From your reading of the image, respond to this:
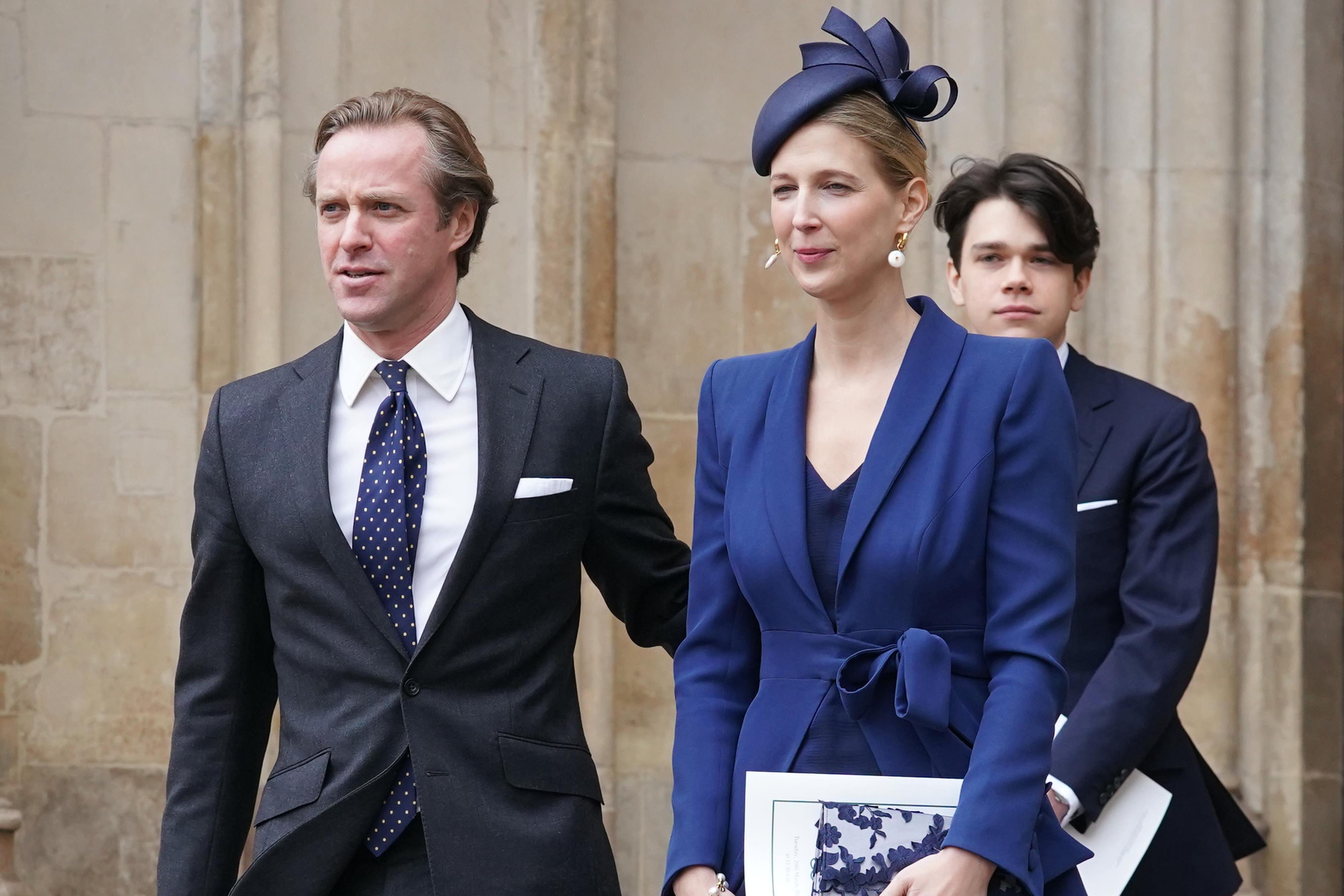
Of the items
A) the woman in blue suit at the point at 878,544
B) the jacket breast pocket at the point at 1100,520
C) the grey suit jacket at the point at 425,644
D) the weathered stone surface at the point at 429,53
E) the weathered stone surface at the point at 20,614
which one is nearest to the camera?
the woman in blue suit at the point at 878,544

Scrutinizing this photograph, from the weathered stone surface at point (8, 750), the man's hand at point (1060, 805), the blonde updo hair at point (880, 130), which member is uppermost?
the blonde updo hair at point (880, 130)

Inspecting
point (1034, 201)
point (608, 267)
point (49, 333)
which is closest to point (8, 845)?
point (49, 333)

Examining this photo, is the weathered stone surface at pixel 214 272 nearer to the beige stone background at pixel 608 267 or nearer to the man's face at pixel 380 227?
the beige stone background at pixel 608 267

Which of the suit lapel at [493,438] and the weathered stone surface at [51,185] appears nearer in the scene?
the suit lapel at [493,438]

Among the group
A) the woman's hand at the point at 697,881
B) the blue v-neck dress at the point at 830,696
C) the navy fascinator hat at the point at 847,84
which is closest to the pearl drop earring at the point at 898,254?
the navy fascinator hat at the point at 847,84

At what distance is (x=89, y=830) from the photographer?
4.43 meters

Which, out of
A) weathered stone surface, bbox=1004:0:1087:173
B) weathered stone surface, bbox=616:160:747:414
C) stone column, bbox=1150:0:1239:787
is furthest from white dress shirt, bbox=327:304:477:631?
stone column, bbox=1150:0:1239:787

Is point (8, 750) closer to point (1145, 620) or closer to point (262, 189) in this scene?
point (262, 189)

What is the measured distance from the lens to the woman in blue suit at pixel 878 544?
7.03ft

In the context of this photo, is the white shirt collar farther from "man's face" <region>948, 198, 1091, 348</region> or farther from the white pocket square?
"man's face" <region>948, 198, 1091, 348</region>

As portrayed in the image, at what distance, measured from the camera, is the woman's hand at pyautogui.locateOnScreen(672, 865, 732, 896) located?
221 cm

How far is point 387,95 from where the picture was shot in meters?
2.75

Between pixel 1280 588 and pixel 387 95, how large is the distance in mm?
3328

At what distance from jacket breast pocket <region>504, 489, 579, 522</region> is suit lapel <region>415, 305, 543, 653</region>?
1 centimetres
